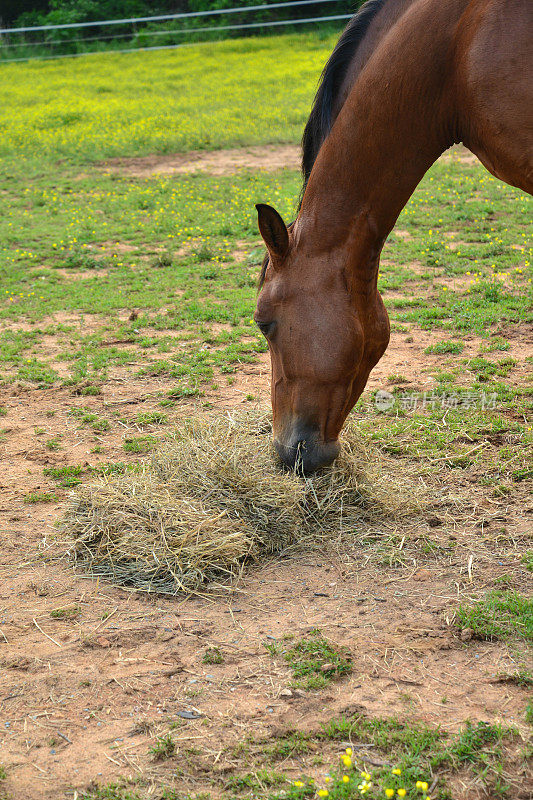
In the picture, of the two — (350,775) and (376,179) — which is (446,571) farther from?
(376,179)

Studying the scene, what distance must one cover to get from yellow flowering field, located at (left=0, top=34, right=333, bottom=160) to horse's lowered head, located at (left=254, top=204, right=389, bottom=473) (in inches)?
419

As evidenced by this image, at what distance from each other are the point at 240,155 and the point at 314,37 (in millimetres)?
10294

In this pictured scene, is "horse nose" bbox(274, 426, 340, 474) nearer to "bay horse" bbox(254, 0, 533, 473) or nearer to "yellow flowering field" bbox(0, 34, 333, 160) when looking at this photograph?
"bay horse" bbox(254, 0, 533, 473)

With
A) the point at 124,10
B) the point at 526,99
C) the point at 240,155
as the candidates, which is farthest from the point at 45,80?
the point at 526,99

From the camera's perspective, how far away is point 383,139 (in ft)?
10.5

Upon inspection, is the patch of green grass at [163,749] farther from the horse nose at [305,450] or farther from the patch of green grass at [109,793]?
the horse nose at [305,450]

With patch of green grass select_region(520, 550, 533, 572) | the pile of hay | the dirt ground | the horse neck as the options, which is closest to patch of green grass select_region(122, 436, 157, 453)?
the pile of hay

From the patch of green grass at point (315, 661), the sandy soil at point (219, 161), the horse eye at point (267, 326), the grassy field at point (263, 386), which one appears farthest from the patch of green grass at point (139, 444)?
the sandy soil at point (219, 161)

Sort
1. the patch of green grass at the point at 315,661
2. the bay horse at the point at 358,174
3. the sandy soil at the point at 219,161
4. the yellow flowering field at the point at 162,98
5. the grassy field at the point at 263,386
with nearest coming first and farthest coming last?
the grassy field at the point at 263,386
the patch of green grass at the point at 315,661
the bay horse at the point at 358,174
the sandy soil at the point at 219,161
the yellow flowering field at the point at 162,98

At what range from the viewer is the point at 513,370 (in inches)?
208

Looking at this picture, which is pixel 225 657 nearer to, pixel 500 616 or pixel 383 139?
pixel 500 616

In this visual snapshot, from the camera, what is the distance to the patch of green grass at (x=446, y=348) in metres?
5.64

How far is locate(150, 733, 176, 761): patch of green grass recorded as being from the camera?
7.71 ft
